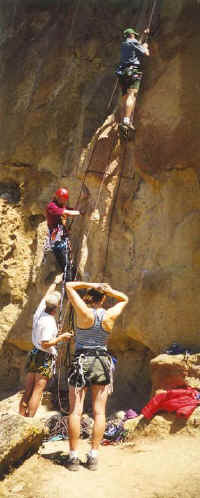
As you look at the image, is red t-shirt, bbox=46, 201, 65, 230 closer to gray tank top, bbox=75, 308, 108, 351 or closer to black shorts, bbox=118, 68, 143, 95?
black shorts, bbox=118, 68, 143, 95

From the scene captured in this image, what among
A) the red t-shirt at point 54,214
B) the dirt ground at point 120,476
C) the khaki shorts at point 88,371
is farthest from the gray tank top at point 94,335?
the red t-shirt at point 54,214

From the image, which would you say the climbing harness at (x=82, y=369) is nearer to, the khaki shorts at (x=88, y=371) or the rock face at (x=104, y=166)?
the khaki shorts at (x=88, y=371)

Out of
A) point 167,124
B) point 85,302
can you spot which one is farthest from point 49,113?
point 85,302

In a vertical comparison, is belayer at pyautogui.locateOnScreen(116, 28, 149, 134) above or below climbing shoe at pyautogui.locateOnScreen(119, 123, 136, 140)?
above

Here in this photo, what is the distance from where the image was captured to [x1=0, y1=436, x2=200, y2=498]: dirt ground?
214 inches

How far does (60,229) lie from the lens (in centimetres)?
930

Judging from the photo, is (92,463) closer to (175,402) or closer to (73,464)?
(73,464)

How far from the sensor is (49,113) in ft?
38.1

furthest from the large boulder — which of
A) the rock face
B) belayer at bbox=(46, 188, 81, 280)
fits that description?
belayer at bbox=(46, 188, 81, 280)

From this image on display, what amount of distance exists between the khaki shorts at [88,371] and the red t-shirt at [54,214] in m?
3.44

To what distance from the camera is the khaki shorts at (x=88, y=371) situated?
20.1 feet

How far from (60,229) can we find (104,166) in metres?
1.43

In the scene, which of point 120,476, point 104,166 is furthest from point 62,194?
point 120,476

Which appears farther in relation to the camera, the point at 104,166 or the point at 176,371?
the point at 104,166
